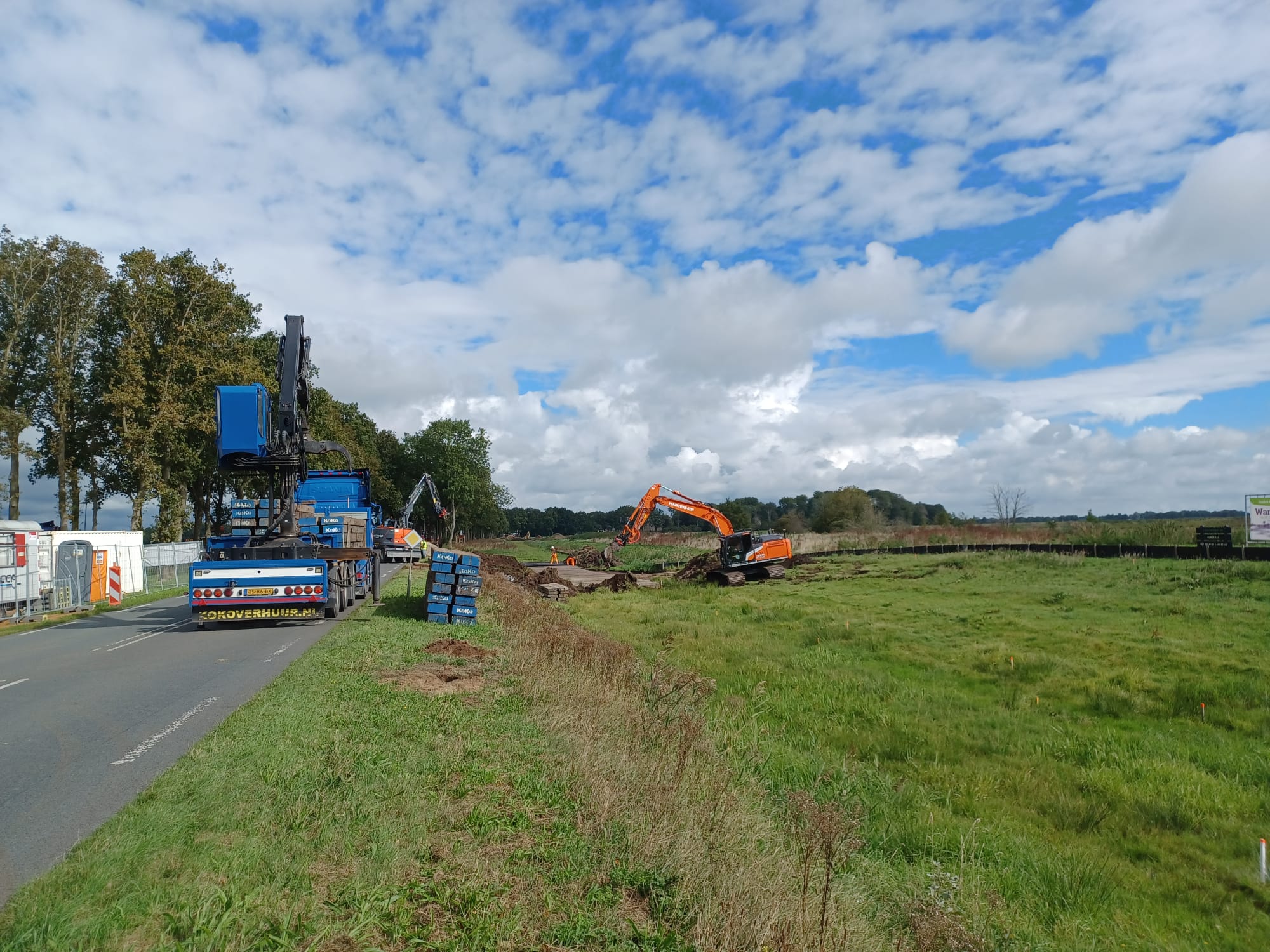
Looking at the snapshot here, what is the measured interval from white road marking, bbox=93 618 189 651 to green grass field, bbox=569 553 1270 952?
32.5 feet

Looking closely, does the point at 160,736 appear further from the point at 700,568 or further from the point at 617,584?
the point at 700,568

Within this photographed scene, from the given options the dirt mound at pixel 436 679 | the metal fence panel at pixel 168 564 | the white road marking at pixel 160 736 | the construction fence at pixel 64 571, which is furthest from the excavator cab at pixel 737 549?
the white road marking at pixel 160 736

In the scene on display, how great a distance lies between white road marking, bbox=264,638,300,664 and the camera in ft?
A: 41.5

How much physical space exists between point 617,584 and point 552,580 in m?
2.67

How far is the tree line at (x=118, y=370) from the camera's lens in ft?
114

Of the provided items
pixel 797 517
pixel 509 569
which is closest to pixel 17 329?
pixel 509 569

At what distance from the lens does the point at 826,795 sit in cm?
802

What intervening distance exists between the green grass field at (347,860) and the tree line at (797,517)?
2987 cm

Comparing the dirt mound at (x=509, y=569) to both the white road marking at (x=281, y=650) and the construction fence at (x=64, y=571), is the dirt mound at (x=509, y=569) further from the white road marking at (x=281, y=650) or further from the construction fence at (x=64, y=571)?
the white road marking at (x=281, y=650)

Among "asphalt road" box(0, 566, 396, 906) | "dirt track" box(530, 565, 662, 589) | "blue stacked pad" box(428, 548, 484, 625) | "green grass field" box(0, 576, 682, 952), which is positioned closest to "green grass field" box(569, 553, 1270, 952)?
"green grass field" box(0, 576, 682, 952)

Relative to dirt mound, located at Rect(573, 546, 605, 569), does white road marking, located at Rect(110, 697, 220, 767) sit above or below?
above

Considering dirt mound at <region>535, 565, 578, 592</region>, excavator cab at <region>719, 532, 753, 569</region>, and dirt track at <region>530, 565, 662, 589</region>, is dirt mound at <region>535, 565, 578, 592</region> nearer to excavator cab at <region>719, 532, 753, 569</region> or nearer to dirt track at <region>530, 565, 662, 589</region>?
dirt track at <region>530, 565, 662, 589</region>

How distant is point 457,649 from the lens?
12750 mm

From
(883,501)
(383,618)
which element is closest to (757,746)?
(383,618)
